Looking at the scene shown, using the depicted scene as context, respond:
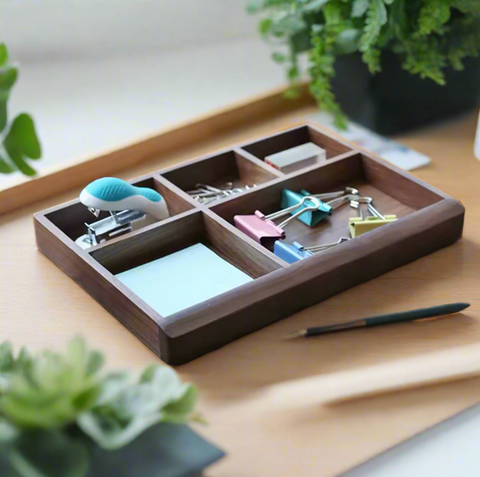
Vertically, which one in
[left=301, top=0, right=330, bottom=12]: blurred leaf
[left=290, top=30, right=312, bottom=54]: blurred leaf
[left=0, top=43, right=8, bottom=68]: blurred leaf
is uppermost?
[left=0, top=43, right=8, bottom=68]: blurred leaf

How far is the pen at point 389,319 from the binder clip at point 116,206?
0.73ft

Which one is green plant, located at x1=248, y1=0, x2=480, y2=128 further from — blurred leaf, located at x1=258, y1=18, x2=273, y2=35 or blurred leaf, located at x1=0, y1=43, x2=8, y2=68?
blurred leaf, located at x1=0, y1=43, x2=8, y2=68

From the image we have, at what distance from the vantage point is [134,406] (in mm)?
495

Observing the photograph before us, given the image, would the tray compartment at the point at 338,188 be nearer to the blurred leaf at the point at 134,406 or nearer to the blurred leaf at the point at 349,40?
the blurred leaf at the point at 349,40

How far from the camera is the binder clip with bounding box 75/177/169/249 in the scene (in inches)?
31.4

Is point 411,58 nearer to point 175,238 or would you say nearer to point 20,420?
point 175,238

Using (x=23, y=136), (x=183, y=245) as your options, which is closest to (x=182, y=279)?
(x=183, y=245)

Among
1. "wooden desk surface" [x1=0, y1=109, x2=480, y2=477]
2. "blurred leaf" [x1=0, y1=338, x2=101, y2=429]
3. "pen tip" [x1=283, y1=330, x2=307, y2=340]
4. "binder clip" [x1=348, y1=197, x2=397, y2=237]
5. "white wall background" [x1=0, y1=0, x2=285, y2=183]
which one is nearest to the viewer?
"blurred leaf" [x1=0, y1=338, x2=101, y2=429]

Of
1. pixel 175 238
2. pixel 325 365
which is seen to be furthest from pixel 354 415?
pixel 175 238

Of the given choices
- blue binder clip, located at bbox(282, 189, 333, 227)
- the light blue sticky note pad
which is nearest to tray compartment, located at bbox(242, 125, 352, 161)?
blue binder clip, located at bbox(282, 189, 333, 227)

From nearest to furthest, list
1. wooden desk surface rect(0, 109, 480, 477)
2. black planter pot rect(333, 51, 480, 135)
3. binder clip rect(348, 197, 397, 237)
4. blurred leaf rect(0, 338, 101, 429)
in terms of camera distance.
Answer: blurred leaf rect(0, 338, 101, 429)
wooden desk surface rect(0, 109, 480, 477)
binder clip rect(348, 197, 397, 237)
black planter pot rect(333, 51, 480, 135)

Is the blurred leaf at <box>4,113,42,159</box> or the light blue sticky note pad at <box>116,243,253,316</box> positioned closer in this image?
the blurred leaf at <box>4,113,42,159</box>

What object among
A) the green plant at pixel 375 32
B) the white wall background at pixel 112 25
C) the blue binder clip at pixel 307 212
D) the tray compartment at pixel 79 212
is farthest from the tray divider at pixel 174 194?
the white wall background at pixel 112 25

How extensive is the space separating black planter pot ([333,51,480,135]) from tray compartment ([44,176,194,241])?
1.20 ft
